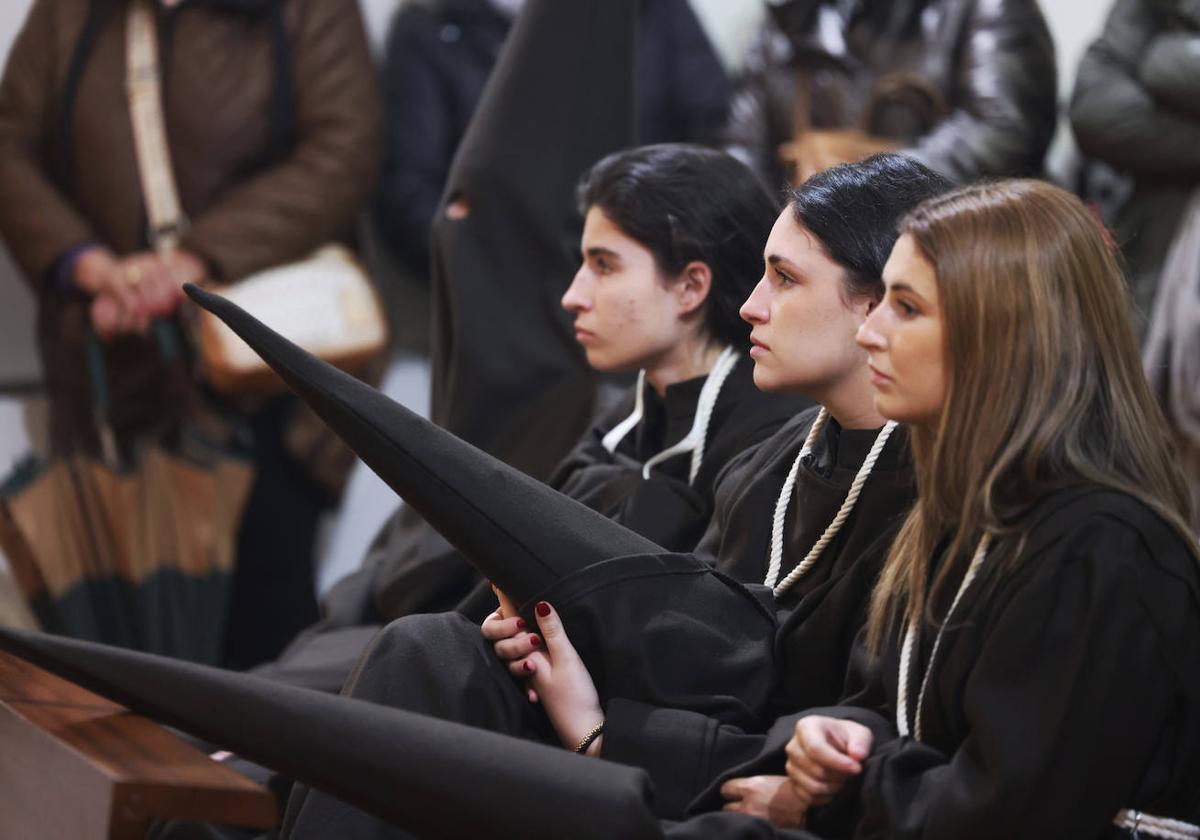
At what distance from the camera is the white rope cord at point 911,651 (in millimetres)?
1752

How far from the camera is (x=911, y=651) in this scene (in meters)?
1.80

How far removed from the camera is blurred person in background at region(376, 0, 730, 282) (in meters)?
4.53

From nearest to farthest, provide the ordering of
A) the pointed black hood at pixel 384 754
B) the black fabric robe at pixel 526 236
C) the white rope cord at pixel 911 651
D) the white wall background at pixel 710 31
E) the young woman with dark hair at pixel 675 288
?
the pointed black hood at pixel 384 754 < the white rope cord at pixel 911 651 < the young woman with dark hair at pixel 675 288 < the black fabric robe at pixel 526 236 < the white wall background at pixel 710 31

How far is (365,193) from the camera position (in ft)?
15.0

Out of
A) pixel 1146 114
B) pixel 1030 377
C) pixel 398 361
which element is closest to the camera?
pixel 1030 377

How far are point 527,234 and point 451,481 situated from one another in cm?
149

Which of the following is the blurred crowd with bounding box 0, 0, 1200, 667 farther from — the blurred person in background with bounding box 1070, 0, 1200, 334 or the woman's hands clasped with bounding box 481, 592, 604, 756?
the woman's hands clasped with bounding box 481, 592, 604, 756

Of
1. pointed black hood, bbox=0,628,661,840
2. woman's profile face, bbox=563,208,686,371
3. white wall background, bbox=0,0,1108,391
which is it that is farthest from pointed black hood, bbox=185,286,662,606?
white wall background, bbox=0,0,1108,391

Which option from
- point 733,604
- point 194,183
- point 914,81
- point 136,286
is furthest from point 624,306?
point 194,183

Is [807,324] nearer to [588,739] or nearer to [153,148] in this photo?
[588,739]

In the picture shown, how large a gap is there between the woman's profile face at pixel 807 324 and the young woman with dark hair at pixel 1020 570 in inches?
11.2

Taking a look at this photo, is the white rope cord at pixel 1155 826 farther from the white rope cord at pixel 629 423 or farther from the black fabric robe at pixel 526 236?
the black fabric robe at pixel 526 236

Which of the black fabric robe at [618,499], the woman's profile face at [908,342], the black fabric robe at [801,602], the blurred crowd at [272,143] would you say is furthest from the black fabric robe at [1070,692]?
the blurred crowd at [272,143]

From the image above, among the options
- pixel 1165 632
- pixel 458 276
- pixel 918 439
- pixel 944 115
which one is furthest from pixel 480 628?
pixel 944 115
